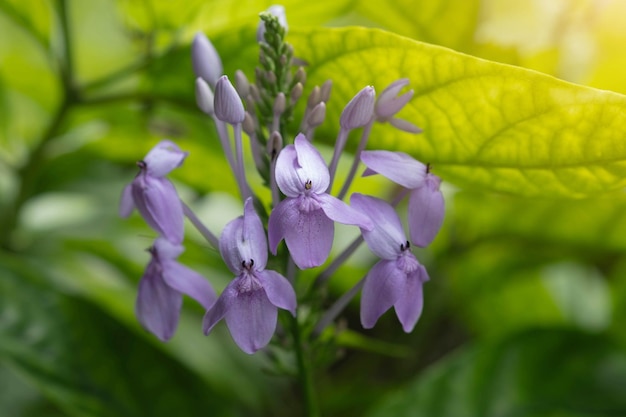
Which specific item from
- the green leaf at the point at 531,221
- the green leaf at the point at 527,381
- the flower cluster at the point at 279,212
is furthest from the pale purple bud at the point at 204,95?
the green leaf at the point at 531,221

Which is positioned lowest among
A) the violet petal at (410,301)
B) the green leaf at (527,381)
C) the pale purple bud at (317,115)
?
the green leaf at (527,381)


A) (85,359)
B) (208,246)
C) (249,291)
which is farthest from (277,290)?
(85,359)

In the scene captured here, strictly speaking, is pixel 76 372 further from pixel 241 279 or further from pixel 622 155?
pixel 622 155

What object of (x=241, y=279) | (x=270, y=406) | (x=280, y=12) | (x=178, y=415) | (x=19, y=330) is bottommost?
(x=270, y=406)

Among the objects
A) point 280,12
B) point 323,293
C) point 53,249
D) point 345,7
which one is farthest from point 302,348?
point 53,249

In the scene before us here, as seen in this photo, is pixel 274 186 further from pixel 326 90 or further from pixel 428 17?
pixel 428 17

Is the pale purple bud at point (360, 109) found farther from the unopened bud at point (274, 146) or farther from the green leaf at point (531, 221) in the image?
the green leaf at point (531, 221)

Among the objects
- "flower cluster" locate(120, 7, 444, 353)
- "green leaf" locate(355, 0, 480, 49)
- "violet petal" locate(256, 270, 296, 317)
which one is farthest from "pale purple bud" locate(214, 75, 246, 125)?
"green leaf" locate(355, 0, 480, 49)
